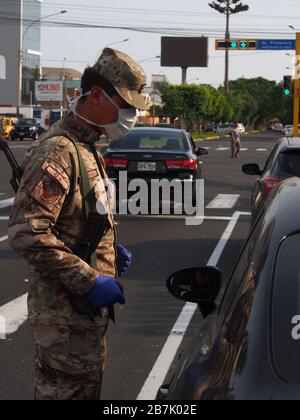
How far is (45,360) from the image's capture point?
3486 millimetres

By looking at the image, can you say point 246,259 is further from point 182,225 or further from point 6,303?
point 182,225

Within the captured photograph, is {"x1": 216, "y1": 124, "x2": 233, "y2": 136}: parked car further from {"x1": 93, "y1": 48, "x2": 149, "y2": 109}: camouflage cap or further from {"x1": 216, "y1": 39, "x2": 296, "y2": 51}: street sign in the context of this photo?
{"x1": 93, "y1": 48, "x2": 149, "y2": 109}: camouflage cap

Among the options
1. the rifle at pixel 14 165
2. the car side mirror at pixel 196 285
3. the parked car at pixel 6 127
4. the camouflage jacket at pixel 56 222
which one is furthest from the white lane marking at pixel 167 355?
the parked car at pixel 6 127

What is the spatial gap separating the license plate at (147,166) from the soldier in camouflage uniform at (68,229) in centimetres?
1122

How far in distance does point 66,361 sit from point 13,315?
4.26 metres

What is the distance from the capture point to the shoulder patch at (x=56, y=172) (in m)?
3.33

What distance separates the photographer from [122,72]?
3521 millimetres

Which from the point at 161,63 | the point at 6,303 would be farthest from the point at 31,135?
the point at 6,303

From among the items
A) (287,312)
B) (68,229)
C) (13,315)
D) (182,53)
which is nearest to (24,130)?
(182,53)

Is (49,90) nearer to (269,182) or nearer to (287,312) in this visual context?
(269,182)

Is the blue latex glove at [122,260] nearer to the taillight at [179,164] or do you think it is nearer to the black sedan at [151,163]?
the black sedan at [151,163]
